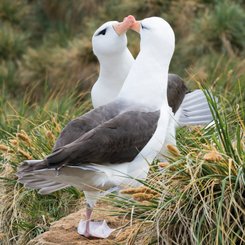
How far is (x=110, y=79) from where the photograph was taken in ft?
17.8

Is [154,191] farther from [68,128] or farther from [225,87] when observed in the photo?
[225,87]

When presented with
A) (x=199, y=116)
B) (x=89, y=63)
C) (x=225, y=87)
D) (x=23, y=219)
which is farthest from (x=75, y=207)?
(x=89, y=63)

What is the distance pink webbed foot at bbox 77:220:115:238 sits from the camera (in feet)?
15.4

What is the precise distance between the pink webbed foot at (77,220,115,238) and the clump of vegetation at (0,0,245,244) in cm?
26

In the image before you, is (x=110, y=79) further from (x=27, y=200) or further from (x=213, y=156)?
(x=213, y=156)

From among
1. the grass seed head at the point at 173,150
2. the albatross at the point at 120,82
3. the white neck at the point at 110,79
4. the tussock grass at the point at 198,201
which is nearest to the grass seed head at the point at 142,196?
the tussock grass at the point at 198,201

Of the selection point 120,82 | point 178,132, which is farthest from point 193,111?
point 120,82

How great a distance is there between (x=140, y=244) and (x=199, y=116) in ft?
5.05

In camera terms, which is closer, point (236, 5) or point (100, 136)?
point (100, 136)

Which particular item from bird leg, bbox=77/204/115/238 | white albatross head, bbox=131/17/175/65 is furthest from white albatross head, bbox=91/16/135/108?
bird leg, bbox=77/204/115/238

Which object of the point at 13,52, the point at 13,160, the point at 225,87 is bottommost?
the point at 13,52

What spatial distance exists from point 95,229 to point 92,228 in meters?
0.02

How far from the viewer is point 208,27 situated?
33.2 feet

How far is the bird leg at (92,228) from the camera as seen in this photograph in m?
4.70
